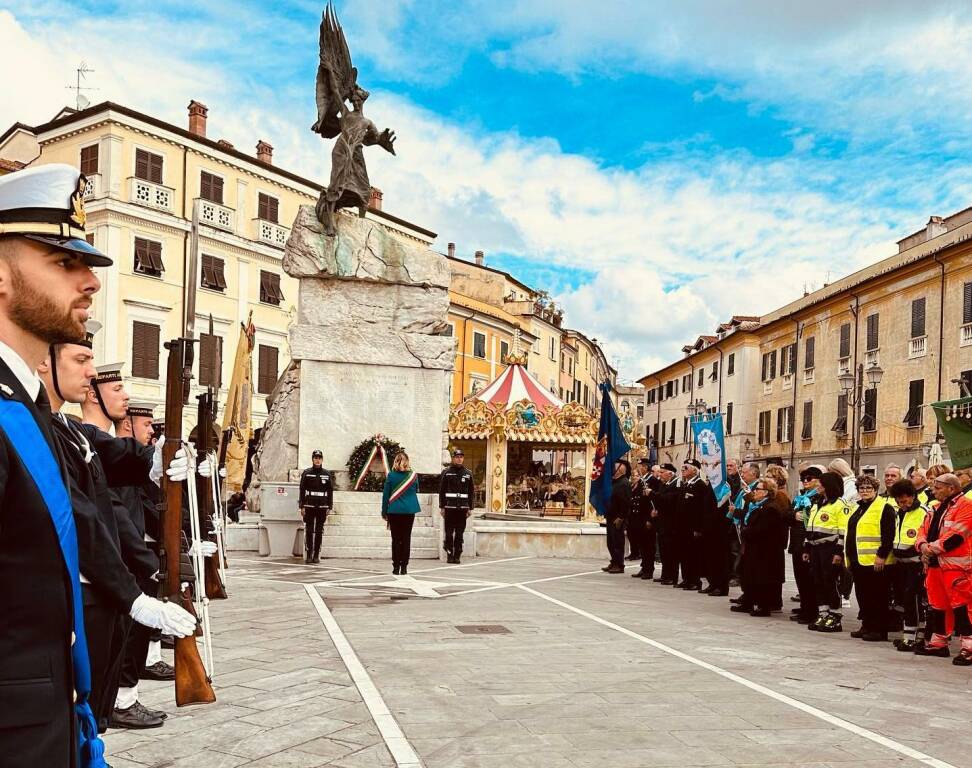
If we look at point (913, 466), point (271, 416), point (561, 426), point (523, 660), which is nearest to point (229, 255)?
point (561, 426)

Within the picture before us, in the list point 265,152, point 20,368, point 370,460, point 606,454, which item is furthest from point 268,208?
point 20,368

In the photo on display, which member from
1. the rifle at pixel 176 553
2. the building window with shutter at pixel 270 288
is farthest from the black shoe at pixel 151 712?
the building window with shutter at pixel 270 288

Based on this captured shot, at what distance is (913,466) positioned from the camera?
43.4ft

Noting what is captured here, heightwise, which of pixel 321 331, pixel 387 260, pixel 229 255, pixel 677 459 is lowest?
pixel 677 459

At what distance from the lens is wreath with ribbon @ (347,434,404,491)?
707 inches

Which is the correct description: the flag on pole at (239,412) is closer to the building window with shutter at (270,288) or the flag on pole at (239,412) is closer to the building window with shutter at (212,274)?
the building window with shutter at (212,274)

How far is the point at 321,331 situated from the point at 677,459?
53.8 metres

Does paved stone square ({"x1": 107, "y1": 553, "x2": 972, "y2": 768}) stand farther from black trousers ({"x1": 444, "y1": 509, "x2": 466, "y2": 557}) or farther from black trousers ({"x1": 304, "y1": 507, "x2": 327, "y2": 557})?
black trousers ({"x1": 444, "y1": 509, "x2": 466, "y2": 557})

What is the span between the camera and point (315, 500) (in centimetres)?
1561

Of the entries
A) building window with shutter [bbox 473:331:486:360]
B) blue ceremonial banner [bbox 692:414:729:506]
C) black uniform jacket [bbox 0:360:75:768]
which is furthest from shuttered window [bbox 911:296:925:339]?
black uniform jacket [bbox 0:360:75:768]

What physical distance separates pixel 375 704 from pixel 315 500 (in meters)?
9.60

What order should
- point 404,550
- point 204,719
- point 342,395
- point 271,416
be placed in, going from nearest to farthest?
point 204,719 < point 404,550 < point 342,395 < point 271,416

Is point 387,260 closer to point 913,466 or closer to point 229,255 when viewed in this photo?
point 913,466

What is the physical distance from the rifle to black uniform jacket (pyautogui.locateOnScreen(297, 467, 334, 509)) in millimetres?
10815
